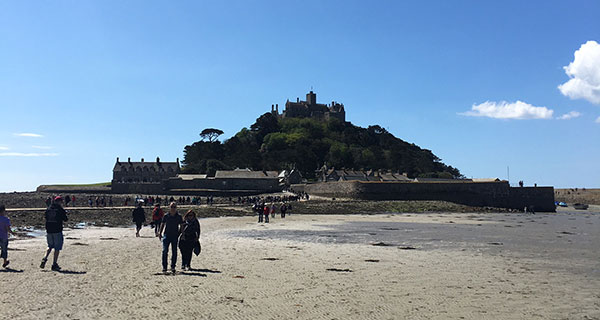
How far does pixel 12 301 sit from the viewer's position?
7.50m

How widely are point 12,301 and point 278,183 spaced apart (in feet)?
247

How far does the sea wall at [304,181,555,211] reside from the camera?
59.8 m

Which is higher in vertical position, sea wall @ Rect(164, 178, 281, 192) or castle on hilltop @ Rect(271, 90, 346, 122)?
castle on hilltop @ Rect(271, 90, 346, 122)

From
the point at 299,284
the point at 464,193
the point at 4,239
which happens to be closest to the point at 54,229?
the point at 4,239

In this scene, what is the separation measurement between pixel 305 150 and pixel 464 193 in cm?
5613

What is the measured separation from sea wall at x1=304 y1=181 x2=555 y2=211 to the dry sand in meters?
42.7

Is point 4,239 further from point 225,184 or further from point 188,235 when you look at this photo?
point 225,184

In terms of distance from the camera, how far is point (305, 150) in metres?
115

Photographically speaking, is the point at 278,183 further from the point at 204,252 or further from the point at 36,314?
the point at 36,314

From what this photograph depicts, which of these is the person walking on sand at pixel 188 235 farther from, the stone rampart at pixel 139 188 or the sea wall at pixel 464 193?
the stone rampart at pixel 139 188

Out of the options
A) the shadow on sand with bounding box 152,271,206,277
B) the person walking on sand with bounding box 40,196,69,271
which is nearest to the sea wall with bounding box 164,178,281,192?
the person walking on sand with bounding box 40,196,69,271

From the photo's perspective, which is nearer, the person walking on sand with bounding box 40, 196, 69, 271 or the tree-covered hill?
the person walking on sand with bounding box 40, 196, 69, 271

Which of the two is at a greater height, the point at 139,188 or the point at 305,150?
the point at 305,150

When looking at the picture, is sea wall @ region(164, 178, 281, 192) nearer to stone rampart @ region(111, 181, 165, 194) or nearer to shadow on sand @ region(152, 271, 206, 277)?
stone rampart @ region(111, 181, 165, 194)
